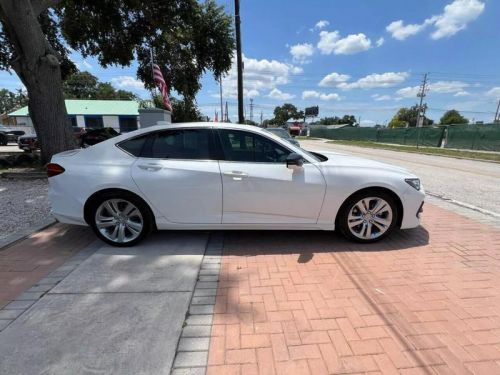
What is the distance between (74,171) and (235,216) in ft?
6.76

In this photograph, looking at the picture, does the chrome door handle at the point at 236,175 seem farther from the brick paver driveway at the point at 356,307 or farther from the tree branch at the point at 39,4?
the tree branch at the point at 39,4

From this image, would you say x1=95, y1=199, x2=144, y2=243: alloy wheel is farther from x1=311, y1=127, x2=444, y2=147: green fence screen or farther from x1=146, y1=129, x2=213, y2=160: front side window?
x1=311, y1=127, x2=444, y2=147: green fence screen

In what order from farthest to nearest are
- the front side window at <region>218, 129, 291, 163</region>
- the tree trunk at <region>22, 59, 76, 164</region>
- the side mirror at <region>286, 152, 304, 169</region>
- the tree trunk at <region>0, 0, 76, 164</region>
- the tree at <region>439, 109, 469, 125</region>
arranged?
the tree at <region>439, 109, 469, 125</region> < the tree trunk at <region>22, 59, 76, 164</region> < the tree trunk at <region>0, 0, 76, 164</region> < the front side window at <region>218, 129, 291, 163</region> < the side mirror at <region>286, 152, 304, 169</region>

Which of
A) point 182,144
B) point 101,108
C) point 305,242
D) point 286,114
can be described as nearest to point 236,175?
point 182,144

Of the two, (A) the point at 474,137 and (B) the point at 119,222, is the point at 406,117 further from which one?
Answer: (B) the point at 119,222

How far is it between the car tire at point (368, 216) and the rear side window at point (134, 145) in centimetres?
265

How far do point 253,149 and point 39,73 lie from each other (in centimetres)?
682

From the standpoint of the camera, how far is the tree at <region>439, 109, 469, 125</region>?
82.3 meters

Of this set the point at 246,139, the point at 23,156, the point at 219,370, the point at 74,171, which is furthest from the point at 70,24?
the point at 219,370

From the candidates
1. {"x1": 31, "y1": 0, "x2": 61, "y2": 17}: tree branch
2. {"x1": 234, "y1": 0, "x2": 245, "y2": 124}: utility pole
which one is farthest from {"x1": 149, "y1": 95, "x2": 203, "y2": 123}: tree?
{"x1": 31, "y1": 0, "x2": 61, "y2": 17}: tree branch

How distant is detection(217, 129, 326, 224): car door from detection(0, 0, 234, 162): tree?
633 centimetres

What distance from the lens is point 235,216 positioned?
3.76 metres

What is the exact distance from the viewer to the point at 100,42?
531 inches

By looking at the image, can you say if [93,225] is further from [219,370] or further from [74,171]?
[219,370]
